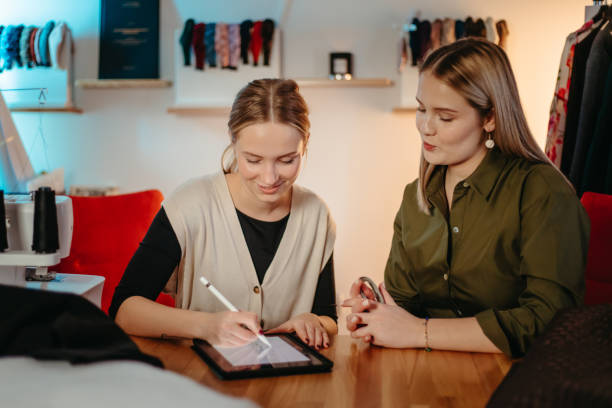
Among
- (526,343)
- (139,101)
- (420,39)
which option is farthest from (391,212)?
(526,343)

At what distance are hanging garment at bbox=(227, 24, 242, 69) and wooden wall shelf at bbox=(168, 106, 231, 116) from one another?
1.08 feet

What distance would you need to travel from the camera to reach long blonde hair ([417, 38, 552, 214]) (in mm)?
1424

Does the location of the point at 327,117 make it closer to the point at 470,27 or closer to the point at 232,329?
the point at 470,27

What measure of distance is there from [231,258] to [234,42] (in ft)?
8.55

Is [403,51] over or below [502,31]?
below

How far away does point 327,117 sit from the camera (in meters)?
4.14

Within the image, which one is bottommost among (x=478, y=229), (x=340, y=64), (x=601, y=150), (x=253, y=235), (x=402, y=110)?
(x=253, y=235)

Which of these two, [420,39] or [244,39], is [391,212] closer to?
[420,39]

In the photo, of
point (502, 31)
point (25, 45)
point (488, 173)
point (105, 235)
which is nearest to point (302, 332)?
point (488, 173)

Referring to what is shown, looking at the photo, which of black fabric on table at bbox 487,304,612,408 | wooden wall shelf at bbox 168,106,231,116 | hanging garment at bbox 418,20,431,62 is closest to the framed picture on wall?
hanging garment at bbox 418,20,431,62

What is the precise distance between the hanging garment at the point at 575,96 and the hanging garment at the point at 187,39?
2.43 metres

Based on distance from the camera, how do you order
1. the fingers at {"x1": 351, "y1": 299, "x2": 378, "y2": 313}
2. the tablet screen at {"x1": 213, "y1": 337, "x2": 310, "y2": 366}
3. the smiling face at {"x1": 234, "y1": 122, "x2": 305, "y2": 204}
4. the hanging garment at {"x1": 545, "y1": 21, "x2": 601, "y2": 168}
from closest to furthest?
the tablet screen at {"x1": 213, "y1": 337, "x2": 310, "y2": 366}, the fingers at {"x1": 351, "y1": 299, "x2": 378, "y2": 313}, the smiling face at {"x1": 234, "y1": 122, "x2": 305, "y2": 204}, the hanging garment at {"x1": 545, "y1": 21, "x2": 601, "y2": 168}

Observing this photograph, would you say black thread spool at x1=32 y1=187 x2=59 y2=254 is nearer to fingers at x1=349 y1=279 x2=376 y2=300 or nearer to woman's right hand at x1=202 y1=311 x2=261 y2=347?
woman's right hand at x1=202 y1=311 x2=261 y2=347

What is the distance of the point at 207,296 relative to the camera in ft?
5.77
